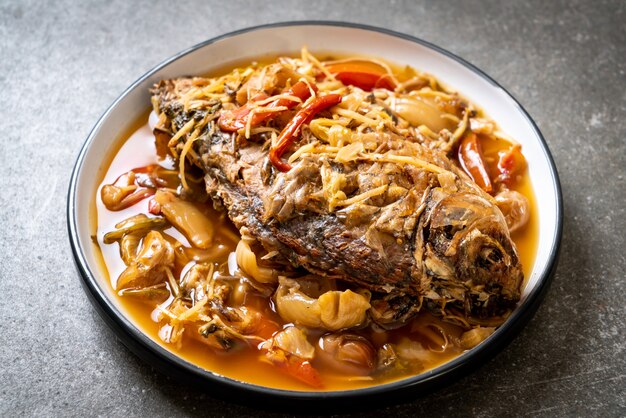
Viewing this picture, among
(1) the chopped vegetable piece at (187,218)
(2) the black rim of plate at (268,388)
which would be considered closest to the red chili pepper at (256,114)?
(1) the chopped vegetable piece at (187,218)

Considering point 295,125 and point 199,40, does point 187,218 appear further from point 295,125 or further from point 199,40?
Result: point 199,40

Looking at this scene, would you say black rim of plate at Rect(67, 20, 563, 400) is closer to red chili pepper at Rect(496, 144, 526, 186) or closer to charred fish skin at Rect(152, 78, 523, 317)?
charred fish skin at Rect(152, 78, 523, 317)

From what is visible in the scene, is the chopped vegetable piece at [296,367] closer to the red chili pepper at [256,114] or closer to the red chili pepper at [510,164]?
the red chili pepper at [256,114]

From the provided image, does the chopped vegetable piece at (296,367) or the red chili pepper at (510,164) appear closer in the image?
the chopped vegetable piece at (296,367)

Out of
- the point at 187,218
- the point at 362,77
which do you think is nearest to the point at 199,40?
the point at 362,77

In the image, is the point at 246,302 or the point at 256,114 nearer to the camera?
the point at 246,302

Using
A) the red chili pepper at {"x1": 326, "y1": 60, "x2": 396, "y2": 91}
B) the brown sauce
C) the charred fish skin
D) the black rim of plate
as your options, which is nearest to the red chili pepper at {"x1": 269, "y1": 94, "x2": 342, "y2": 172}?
the charred fish skin
